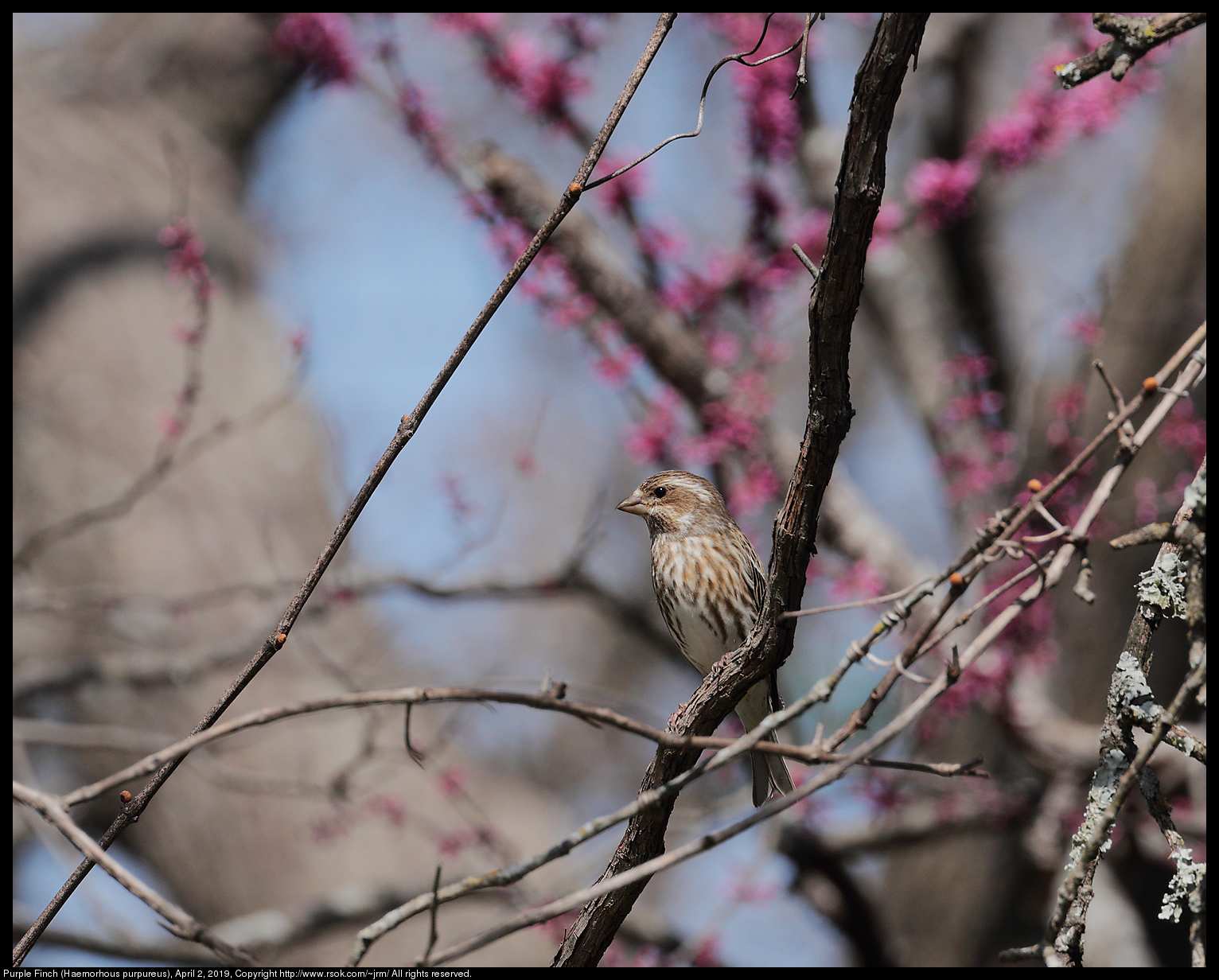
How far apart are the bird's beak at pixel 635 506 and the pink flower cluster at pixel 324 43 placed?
285 cm

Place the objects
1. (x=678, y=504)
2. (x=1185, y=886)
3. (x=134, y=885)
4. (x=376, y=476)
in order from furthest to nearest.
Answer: (x=678, y=504), (x=376, y=476), (x=1185, y=886), (x=134, y=885)

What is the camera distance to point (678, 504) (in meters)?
Answer: 4.45

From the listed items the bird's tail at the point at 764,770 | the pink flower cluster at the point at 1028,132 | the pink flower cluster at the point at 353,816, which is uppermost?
the pink flower cluster at the point at 1028,132

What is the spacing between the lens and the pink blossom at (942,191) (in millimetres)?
→ 5312

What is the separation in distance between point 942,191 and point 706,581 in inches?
105

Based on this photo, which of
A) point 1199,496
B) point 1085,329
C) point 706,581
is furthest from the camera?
point 1085,329

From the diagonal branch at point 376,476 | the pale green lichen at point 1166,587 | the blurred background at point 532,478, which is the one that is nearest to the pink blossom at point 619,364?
the blurred background at point 532,478

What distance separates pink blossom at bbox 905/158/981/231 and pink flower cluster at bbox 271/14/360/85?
311 centimetres

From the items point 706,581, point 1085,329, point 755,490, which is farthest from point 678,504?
point 1085,329

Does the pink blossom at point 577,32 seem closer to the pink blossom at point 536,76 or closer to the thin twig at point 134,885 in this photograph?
the pink blossom at point 536,76

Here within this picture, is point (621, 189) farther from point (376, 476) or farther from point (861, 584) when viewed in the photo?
point (376, 476)

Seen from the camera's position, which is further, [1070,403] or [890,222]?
[890,222]

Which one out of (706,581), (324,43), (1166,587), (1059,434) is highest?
(324,43)

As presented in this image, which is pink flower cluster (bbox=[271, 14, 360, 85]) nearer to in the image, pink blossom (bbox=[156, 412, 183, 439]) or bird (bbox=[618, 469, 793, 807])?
pink blossom (bbox=[156, 412, 183, 439])
